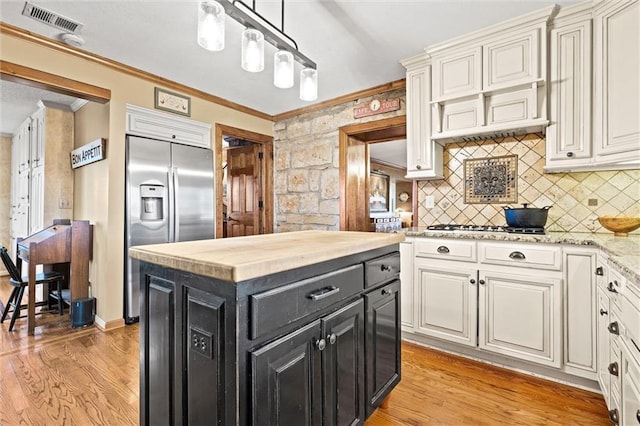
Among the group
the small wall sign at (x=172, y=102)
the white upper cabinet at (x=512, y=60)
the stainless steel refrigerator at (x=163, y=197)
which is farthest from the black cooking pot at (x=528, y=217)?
the small wall sign at (x=172, y=102)

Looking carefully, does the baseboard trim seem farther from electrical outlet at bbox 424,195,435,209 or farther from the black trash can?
electrical outlet at bbox 424,195,435,209

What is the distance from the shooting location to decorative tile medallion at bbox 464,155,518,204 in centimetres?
264

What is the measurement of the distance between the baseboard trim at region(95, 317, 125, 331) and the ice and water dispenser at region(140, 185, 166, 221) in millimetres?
1003

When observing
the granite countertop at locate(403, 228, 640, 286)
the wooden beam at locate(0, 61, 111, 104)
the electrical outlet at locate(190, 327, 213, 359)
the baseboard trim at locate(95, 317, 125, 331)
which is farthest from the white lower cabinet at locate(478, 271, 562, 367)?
the wooden beam at locate(0, 61, 111, 104)

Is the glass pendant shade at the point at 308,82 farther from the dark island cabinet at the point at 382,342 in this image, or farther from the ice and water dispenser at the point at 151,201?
the ice and water dispenser at the point at 151,201

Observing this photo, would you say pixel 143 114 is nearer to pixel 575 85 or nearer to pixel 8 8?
pixel 8 8

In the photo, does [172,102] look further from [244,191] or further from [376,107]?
[376,107]

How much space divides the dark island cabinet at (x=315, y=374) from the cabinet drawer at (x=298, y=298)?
6 cm

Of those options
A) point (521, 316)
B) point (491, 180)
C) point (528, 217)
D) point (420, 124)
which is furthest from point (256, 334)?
point (491, 180)

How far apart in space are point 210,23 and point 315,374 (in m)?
1.50

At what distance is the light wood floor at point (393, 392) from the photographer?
167 centimetres

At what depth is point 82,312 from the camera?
2.92 meters

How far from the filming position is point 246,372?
35.8 inches

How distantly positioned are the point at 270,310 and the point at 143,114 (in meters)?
3.00
